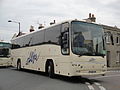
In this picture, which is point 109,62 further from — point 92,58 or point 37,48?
point 92,58

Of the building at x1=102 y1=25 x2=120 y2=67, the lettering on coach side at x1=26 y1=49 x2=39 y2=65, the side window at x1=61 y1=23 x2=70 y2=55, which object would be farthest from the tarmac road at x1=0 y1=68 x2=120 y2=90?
the building at x1=102 y1=25 x2=120 y2=67

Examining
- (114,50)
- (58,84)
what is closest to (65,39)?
(58,84)

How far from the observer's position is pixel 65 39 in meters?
13.8

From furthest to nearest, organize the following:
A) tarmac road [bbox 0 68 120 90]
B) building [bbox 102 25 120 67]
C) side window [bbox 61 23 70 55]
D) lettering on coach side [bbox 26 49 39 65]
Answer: building [bbox 102 25 120 67] → lettering on coach side [bbox 26 49 39 65] → side window [bbox 61 23 70 55] → tarmac road [bbox 0 68 120 90]

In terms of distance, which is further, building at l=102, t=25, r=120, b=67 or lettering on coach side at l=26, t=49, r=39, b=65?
building at l=102, t=25, r=120, b=67

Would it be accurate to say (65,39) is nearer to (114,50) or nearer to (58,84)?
(58,84)

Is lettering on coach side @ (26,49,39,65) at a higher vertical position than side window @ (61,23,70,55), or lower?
lower

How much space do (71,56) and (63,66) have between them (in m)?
1.05

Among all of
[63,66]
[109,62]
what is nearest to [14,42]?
[63,66]

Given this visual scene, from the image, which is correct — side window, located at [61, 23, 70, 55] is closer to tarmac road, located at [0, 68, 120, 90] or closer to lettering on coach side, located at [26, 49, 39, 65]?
tarmac road, located at [0, 68, 120, 90]

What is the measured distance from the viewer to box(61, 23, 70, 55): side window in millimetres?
13551

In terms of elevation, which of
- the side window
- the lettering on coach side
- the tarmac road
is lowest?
the tarmac road

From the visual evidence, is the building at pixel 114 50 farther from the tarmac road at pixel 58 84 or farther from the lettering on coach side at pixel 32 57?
the tarmac road at pixel 58 84

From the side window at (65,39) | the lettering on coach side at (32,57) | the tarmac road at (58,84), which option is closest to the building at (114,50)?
the lettering on coach side at (32,57)
